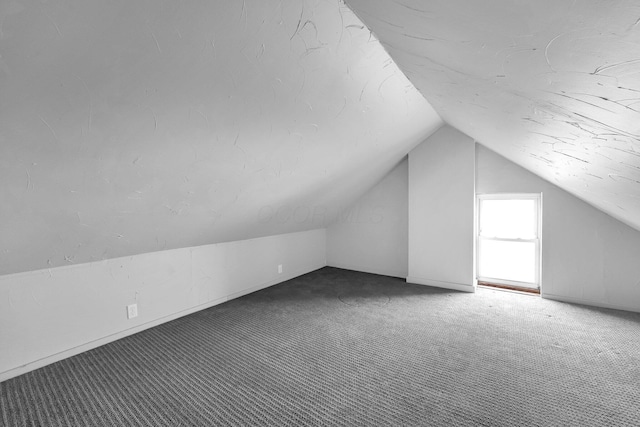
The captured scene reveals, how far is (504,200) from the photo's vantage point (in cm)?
417

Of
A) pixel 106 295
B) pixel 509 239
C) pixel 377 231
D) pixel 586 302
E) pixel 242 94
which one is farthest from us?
pixel 377 231

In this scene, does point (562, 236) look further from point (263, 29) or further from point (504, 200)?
point (263, 29)

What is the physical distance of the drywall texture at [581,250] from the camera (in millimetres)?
3365

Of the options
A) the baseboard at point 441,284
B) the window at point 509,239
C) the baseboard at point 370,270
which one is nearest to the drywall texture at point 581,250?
the window at point 509,239

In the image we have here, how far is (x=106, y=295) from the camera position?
2684 mm

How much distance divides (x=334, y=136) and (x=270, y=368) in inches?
73.8

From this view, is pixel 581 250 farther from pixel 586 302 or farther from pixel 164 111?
pixel 164 111

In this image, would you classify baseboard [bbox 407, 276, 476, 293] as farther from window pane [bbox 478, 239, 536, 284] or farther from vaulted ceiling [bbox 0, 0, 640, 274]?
vaulted ceiling [bbox 0, 0, 640, 274]

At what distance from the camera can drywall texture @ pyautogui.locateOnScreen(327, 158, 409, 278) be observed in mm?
4852

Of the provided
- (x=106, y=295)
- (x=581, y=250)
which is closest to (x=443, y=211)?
A: (x=581, y=250)

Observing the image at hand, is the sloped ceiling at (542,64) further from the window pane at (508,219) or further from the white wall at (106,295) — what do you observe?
the white wall at (106,295)

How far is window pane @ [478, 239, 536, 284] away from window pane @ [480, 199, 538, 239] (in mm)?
119

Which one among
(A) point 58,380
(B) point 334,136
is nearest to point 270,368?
(A) point 58,380

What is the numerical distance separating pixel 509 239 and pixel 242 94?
13.0ft
